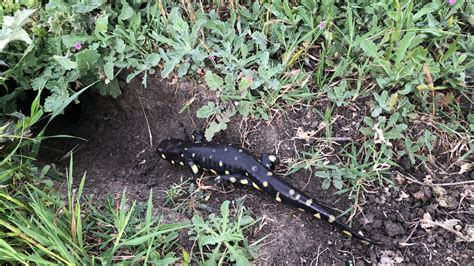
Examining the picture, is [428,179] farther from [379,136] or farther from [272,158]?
[272,158]

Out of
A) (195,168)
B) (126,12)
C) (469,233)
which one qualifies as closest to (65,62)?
(126,12)

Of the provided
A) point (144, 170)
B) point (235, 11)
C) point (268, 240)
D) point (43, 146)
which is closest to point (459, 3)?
point (235, 11)

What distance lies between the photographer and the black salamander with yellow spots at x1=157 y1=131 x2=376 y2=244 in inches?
139

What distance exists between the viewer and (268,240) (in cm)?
346

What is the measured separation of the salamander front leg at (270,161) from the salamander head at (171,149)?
0.86 m

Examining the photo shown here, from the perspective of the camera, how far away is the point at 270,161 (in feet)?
12.8

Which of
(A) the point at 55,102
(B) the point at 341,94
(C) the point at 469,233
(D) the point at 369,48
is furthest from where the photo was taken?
(A) the point at 55,102

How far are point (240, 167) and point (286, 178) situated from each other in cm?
41

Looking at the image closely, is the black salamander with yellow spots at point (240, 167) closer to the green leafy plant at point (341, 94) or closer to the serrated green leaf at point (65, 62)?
the green leafy plant at point (341, 94)

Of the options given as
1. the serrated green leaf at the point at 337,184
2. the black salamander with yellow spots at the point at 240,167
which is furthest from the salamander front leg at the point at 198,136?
the serrated green leaf at the point at 337,184

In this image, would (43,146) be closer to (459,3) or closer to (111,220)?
(111,220)

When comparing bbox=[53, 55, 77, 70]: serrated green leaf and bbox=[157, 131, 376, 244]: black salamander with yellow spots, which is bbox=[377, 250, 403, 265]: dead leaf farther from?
bbox=[53, 55, 77, 70]: serrated green leaf

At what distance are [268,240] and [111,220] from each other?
3.94 ft

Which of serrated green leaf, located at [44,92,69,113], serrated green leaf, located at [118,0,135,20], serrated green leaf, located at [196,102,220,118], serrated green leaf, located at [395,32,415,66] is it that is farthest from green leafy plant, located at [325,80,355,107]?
serrated green leaf, located at [44,92,69,113]
